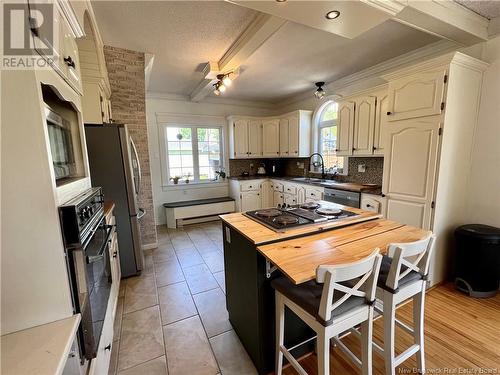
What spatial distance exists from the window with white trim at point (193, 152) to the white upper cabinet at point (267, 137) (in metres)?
0.40

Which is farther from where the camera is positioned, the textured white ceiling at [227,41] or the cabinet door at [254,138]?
the cabinet door at [254,138]

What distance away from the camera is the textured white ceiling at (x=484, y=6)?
6.16ft

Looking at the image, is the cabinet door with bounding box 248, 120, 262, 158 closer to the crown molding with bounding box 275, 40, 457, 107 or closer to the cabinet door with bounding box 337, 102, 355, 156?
the crown molding with bounding box 275, 40, 457, 107

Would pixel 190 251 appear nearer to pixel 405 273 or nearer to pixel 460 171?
pixel 405 273

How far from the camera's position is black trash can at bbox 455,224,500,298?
2.13 metres

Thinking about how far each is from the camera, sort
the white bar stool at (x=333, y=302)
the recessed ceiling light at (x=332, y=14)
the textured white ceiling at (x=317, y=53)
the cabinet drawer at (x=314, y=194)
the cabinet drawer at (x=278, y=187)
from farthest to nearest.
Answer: the cabinet drawer at (x=278, y=187)
the cabinet drawer at (x=314, y=194)
the textured white ceiling at (x=317, y=53)
the recessed ceiling light at (x=332, y=14)
the white bar stool at (x=333, y=302)

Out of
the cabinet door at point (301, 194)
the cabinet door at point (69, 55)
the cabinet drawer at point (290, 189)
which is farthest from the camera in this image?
the cabinet drawer at point (290, 189)

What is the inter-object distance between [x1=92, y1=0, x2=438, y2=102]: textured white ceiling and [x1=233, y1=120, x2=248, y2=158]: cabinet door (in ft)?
4.47

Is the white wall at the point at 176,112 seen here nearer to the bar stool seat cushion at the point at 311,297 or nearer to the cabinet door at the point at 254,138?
the cabinet door at the point at 254,138

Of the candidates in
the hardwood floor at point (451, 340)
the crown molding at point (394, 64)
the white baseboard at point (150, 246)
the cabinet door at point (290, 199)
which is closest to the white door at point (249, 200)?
the cabinet door at point (290, 199)

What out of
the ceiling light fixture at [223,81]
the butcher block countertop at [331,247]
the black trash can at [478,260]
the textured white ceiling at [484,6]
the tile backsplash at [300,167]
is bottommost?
the black trash can at [478,260]

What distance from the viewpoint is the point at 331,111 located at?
4.31 metres

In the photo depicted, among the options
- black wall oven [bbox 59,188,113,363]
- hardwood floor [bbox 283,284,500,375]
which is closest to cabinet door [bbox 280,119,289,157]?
hardwood floor [bbox 283,284,500,375]

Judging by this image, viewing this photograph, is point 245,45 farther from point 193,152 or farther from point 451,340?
point 451,340
